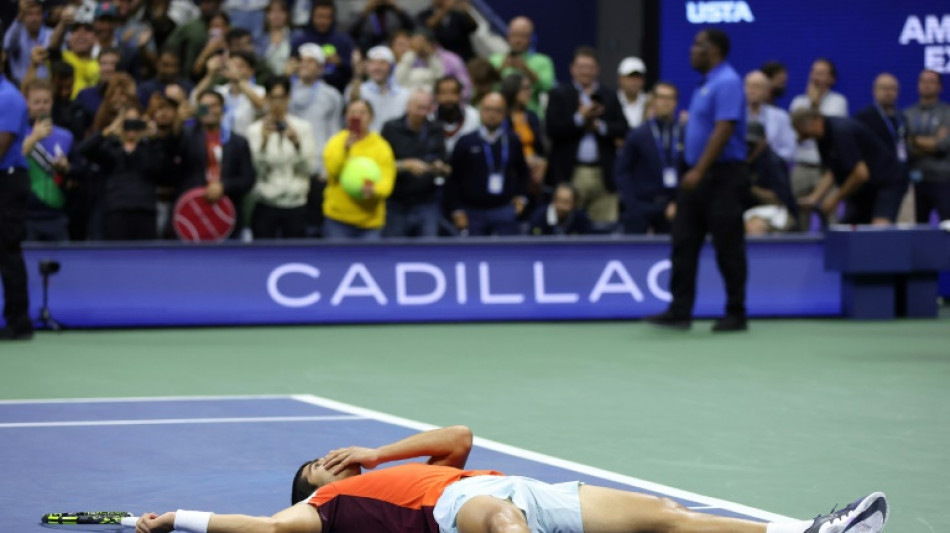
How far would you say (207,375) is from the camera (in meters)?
12.3

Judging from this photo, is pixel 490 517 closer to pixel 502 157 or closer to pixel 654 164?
pixel 502 157

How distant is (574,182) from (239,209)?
3.62 metres

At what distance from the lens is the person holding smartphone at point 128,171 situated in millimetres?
15844

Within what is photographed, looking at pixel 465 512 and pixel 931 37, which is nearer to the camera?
pixel 465 512

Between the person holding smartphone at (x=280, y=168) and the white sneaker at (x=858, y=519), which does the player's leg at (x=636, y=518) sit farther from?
the person holding smartphone at (x=280, y=168)

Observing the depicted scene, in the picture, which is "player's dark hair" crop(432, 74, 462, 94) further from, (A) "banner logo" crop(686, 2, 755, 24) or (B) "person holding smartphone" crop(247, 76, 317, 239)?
(A) "banner logo" crop(686, 2, 755, 24)

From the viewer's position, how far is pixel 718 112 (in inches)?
562

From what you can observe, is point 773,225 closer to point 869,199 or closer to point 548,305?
point 869,199

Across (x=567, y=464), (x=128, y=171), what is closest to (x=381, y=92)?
(x=128, y=171)

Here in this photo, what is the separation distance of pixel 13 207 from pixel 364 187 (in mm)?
3418

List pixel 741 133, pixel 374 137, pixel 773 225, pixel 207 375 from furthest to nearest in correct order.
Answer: pixel 773 225
pixel 374 137
pixel 741 133
pixel 207 375

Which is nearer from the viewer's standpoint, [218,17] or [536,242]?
[536,242]

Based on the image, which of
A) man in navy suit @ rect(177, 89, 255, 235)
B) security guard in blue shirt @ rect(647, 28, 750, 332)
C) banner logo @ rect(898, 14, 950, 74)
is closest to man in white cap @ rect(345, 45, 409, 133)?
man in navy suit @ rect(177, 89, 255, 235)

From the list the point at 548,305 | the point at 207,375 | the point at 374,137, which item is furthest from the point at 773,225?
the point at 207,375
